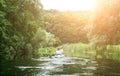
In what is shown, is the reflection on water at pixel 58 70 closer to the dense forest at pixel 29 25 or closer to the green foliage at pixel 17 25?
the green foliage at pixel 17 25

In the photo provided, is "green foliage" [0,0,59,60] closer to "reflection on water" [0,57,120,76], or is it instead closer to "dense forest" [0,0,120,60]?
"dense forest" [0,0,120,60]

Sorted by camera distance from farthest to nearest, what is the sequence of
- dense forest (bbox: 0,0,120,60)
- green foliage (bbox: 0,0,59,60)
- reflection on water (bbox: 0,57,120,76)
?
dense forest (bbox: 0,0,120,60) → green foliage (bbox: 0,0,59,60) → reflection on water (bbox: 0,57,120,76)

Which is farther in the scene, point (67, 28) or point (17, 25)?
point (67, 28)

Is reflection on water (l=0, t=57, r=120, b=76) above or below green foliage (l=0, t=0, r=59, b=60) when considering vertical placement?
below

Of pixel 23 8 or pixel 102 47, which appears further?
pixel 102 47

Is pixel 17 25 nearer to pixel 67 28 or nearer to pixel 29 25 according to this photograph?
pixel 29 25

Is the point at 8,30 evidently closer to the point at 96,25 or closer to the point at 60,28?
the point at 96,25

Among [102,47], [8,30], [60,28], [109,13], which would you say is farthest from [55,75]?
[60,28]

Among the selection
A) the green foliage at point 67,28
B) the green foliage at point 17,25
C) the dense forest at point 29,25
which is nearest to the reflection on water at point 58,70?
the green foliage at point 17,25

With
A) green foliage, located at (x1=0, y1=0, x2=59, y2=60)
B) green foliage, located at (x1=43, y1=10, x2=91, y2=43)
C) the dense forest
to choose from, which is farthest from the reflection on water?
green foliage, located at (x1=43, y1=10, x2=91, y2=43)

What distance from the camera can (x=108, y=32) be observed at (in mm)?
52812

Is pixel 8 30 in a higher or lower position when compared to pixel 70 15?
lower

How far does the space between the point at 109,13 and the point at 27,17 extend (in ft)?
43.7

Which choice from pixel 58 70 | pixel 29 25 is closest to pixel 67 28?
pixel 29 25
